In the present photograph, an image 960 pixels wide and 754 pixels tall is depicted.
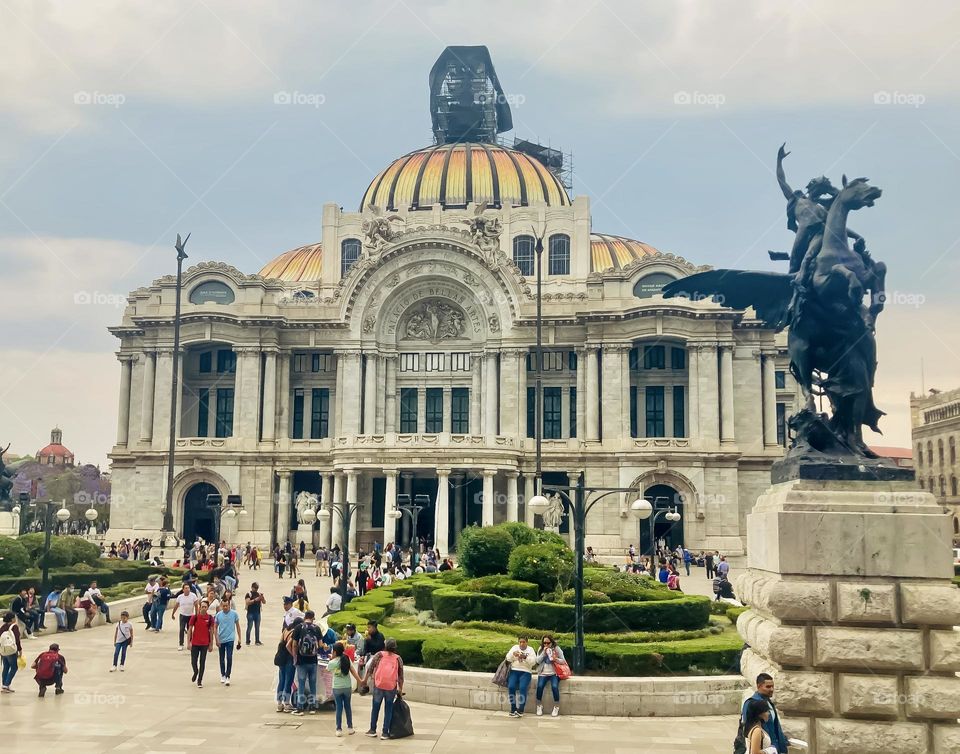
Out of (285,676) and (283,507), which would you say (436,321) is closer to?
(283,507)

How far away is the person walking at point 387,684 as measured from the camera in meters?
15.4

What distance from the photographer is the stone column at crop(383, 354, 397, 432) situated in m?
64.1

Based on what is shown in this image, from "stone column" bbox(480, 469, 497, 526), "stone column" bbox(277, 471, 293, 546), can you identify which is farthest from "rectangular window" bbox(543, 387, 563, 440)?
"stone column" bbox(277, 471, 293, 546)

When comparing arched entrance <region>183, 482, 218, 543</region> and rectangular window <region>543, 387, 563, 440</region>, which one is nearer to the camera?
rectangular window <region>543, 387, 563, 440</region>

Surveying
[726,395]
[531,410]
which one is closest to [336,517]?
[531,410]

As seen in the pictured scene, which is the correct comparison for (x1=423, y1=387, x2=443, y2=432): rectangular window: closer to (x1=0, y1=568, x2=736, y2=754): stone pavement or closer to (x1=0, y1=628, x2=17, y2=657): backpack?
(x1=0, y1=568, x2=736, y2=754): stone pavement

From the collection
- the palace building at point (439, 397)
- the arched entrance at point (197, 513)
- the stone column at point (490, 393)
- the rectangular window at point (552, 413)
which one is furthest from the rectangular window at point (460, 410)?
the arched entrance at point (197, 513)

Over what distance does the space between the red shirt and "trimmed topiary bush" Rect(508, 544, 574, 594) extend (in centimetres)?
779

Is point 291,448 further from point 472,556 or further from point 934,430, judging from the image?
point 934,430

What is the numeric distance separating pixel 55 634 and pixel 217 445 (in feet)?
117

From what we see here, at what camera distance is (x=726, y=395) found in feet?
197

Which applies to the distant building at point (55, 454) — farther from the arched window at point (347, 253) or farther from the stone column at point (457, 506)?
the stone column at point (457, 506)

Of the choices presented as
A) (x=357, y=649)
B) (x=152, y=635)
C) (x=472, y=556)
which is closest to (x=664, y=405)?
(x=472, y=556)

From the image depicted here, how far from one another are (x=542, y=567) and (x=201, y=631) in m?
8.29
